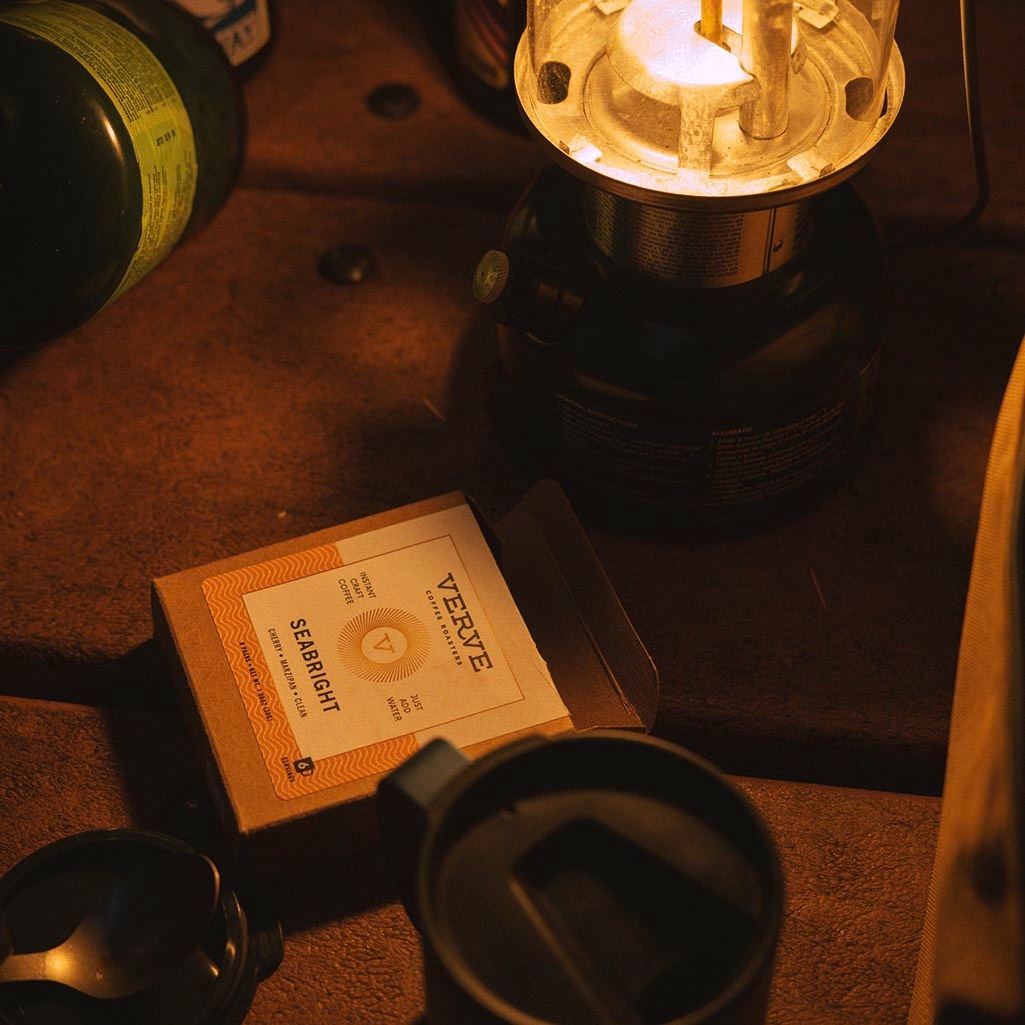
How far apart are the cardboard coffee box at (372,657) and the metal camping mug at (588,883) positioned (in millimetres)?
136

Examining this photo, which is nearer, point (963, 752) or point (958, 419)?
point (963, 752)

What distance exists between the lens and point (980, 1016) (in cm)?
37

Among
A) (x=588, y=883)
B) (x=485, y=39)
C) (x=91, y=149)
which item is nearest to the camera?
(x=588, y=883)

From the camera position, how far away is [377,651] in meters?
0.61

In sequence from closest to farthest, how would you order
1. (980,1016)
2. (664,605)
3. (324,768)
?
(980,1016) → (324,768) → (664,605)

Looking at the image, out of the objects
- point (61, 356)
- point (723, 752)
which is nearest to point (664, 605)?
point (723, 752)

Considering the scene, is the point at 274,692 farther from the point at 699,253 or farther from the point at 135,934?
the point at 699,253

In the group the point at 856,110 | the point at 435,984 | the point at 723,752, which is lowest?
the point at 723,752

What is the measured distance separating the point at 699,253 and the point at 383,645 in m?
0.24

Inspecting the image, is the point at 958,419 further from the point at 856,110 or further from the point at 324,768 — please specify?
the point at 324,768

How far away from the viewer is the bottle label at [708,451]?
651 millimetres

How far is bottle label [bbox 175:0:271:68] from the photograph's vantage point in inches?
34.4

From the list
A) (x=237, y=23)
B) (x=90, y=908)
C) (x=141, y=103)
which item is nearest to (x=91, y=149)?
(x=141, y=103)

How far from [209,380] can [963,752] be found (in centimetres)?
53
